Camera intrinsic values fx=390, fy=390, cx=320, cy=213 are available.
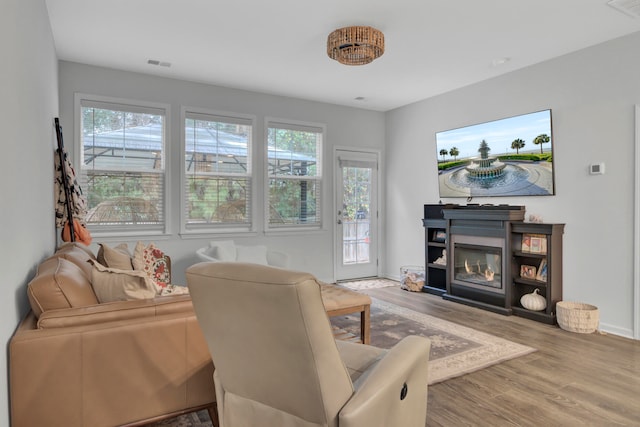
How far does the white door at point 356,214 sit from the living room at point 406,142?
182 millimetres

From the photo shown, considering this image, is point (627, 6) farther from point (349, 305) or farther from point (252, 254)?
point (252, 254)

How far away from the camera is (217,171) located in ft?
16.5

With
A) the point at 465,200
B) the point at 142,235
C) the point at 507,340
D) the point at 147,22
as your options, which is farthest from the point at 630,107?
the point at 142,235

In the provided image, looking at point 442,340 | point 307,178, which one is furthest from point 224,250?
point 442,340

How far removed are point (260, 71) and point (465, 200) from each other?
305 centimetres

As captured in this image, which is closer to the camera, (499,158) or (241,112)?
(499,158)

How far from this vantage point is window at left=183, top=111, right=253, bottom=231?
4.87m

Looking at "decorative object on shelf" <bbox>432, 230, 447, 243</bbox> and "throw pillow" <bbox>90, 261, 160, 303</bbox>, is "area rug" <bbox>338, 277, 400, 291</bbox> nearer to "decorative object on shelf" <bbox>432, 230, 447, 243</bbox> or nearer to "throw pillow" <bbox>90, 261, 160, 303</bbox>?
"decorative object on shelf" <bbox>432, 230, 447, 243</bbox>

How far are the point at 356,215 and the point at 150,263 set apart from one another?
12.4 feet

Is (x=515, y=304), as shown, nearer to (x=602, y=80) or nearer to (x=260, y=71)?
(x=602, y=80)

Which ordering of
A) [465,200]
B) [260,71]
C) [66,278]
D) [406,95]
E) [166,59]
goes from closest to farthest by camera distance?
[66,278] < [166,59] < [260,71] < [465,200] < [406,95]

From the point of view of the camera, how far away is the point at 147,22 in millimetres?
3299

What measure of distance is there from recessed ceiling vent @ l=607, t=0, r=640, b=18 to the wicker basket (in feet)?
8.37

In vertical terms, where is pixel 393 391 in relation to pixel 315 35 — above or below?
below
